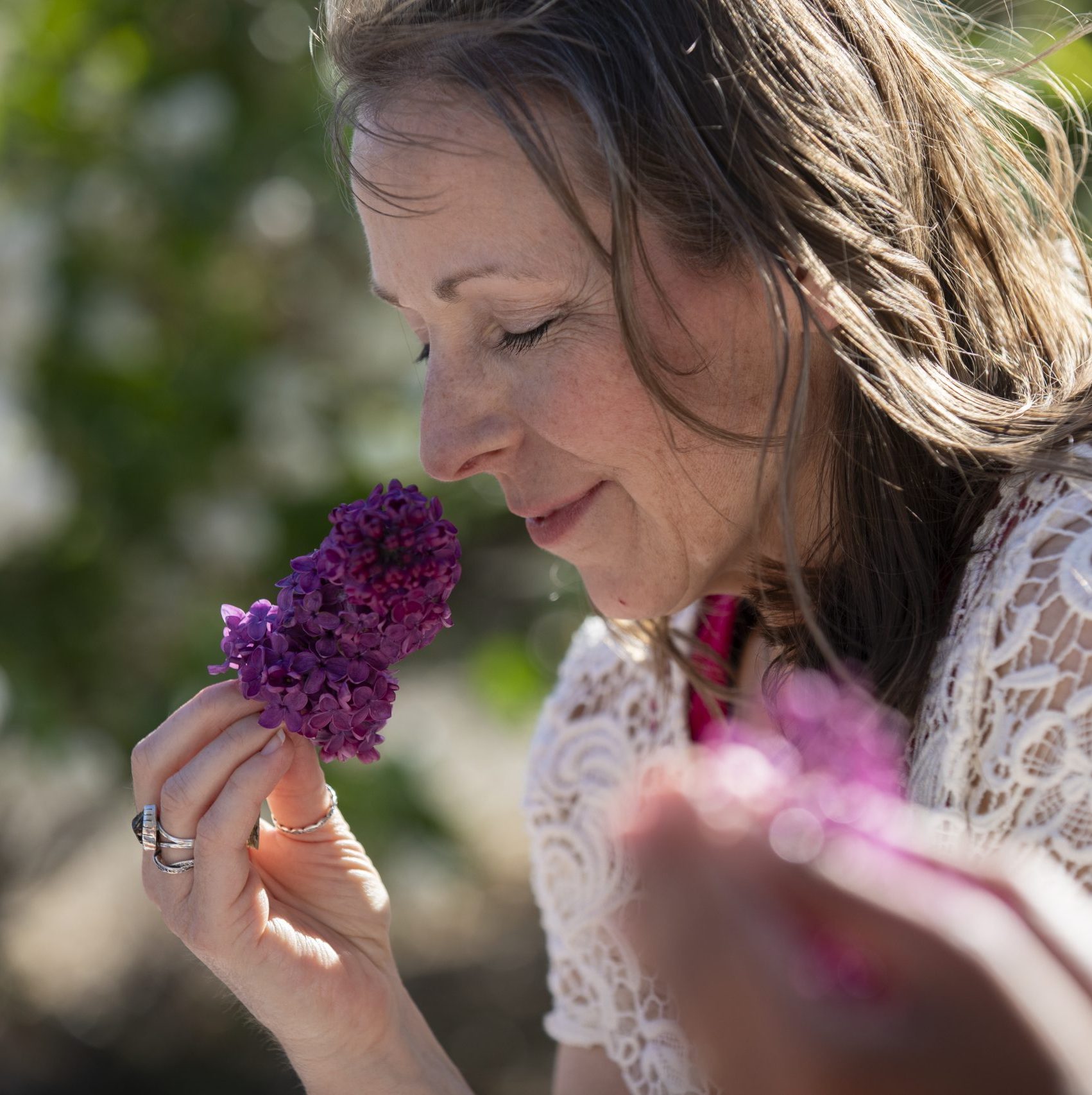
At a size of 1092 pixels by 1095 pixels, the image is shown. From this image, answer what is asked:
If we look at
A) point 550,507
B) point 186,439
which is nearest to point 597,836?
A: point 550,507

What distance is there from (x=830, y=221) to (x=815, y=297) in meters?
0.09

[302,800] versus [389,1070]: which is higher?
[302,800]

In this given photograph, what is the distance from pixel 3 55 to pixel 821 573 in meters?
3.13

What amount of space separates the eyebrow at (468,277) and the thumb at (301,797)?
0.59m

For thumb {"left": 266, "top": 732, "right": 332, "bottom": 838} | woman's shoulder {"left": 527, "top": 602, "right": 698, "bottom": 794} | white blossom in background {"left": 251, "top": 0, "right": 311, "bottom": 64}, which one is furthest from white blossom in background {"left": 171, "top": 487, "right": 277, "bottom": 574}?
thumb {"left": 266, "top": 732, "right": 332, "bottom": 838}

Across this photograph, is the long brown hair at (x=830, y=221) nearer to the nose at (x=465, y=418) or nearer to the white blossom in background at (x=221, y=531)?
the nose at (x=465, y=418)

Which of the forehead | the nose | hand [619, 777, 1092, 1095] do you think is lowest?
the nose

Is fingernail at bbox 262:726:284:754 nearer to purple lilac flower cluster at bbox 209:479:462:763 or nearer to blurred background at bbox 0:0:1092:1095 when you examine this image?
purple lilac flower cluster at bbox 209:479:462:763

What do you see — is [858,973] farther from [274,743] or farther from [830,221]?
[830,221]

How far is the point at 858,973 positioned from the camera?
48 cm

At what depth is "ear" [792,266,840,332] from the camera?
148 centimetres

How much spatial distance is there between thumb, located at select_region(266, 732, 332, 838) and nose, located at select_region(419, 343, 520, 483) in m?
0.41

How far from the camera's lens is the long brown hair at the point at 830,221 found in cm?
145

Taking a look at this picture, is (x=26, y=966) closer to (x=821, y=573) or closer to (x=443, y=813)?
(x=443, y=813)
